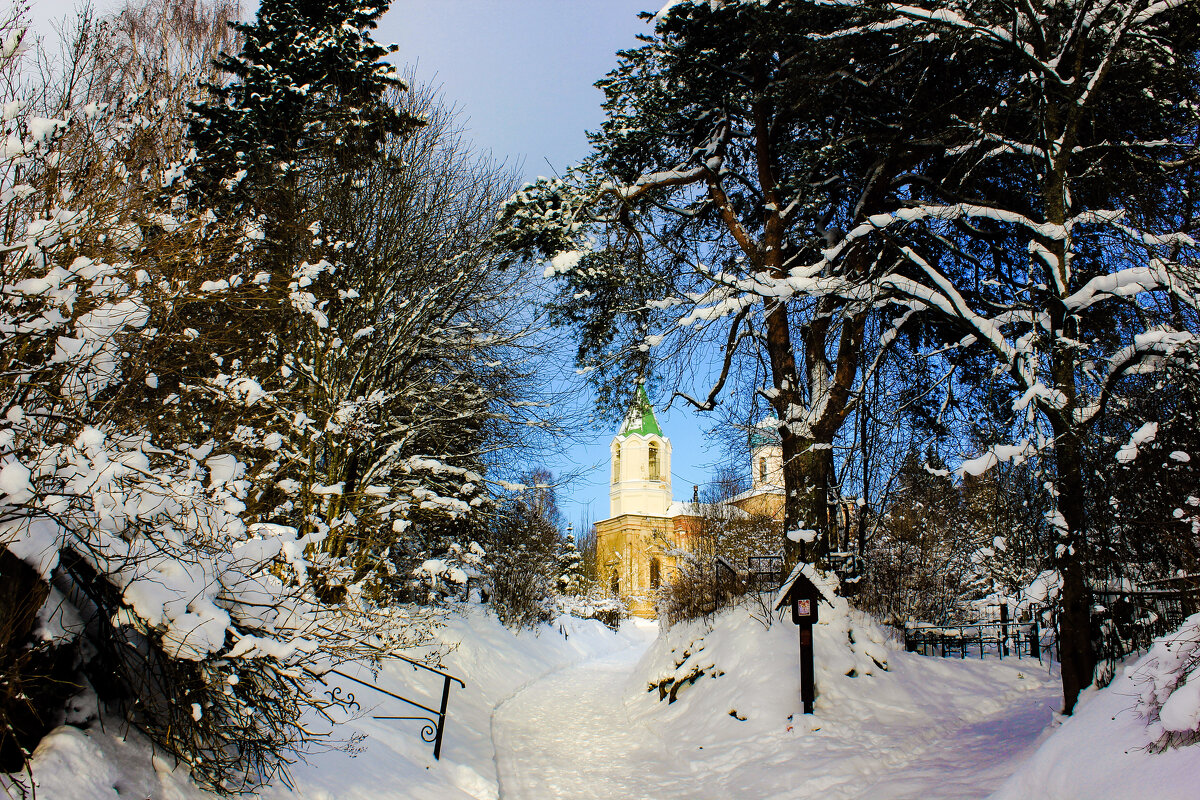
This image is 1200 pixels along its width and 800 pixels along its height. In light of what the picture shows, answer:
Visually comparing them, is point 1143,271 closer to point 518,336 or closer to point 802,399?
point 802,399

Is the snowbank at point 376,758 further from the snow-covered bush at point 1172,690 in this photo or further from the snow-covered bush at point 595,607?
the snow-covered bush at point 595,607

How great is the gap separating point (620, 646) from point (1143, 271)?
32.2 metres

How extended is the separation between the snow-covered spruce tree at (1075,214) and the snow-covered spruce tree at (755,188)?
0.65 m

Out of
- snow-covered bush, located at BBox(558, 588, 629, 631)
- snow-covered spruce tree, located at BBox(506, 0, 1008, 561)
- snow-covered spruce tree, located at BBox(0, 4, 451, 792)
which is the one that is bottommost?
snow-covered bush, located at BBox(558, 588, 629, 631)

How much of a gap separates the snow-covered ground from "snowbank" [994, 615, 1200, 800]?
0.05 feet

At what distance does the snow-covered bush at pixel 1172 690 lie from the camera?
3105mm

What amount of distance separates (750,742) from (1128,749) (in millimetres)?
4998

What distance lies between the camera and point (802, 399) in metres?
10.6

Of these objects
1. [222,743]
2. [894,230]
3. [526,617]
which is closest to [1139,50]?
[894,230]

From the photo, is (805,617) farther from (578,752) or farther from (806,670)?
(578,752)

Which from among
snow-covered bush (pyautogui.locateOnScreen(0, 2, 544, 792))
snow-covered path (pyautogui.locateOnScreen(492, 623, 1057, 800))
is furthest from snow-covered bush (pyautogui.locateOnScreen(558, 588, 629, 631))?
snow-covered bush (pyautogui.locateOnScreen(0, 2, 544, 792))

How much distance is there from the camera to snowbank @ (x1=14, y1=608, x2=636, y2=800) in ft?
10.4

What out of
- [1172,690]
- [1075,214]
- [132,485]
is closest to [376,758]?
[132,485]

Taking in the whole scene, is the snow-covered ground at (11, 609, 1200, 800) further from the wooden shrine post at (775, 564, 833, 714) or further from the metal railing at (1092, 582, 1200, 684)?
the metal railing at (1092, 582, 1200, 684)
